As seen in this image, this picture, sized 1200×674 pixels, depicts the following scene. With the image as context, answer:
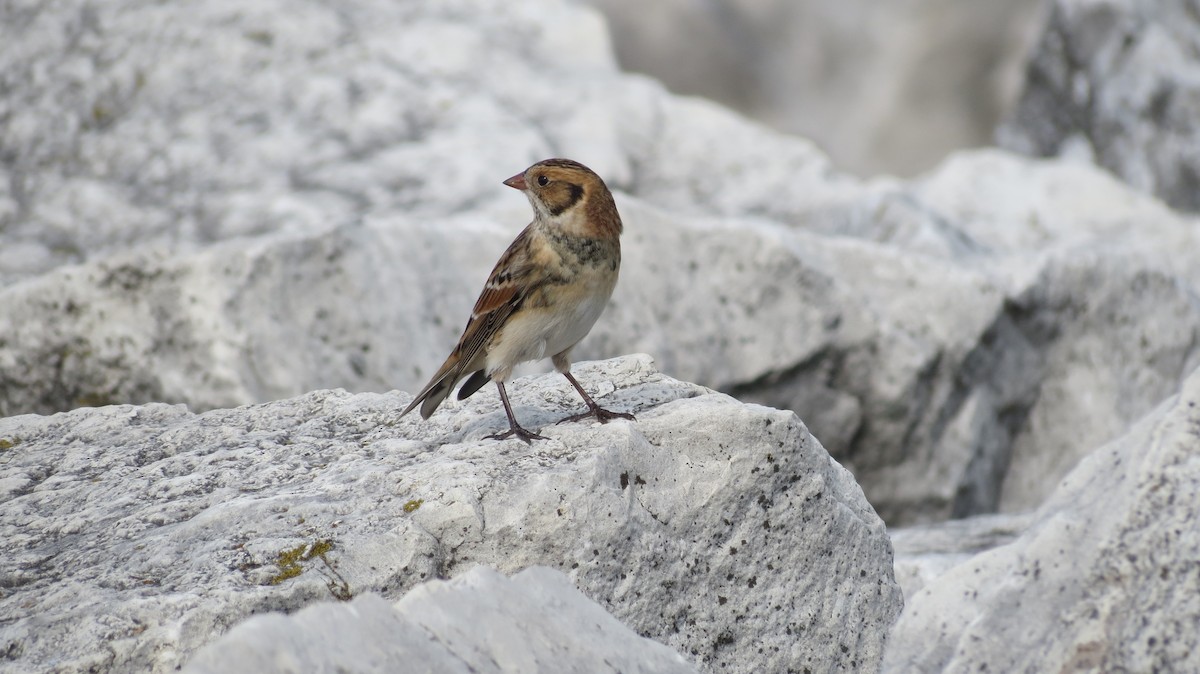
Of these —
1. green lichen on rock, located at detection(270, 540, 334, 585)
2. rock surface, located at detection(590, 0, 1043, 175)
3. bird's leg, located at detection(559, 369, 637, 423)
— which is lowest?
green lichen on rock, located at detection(270, 540, 334, 585)

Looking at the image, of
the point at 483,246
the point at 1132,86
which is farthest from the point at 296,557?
the point at 1132,86

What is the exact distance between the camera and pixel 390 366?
627cm

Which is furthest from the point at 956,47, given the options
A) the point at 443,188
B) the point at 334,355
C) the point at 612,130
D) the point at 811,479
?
the point at 811,479

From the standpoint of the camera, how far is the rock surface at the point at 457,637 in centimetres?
252

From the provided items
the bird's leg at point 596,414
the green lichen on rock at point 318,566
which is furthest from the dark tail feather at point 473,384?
the green lichen on rock at point 318,566

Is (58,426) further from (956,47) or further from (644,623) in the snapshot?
(956,47)

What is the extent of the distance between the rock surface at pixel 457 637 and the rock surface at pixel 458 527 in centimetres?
55

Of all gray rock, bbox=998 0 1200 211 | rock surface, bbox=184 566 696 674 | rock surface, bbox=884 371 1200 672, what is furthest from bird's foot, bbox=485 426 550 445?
gray rock, bbox=998 0 1200 211

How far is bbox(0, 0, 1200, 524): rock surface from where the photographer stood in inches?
245

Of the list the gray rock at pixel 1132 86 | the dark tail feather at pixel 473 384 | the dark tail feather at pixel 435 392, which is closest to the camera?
the dark tail feather at pixel 435 392

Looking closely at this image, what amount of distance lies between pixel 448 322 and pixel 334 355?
2.29 feet

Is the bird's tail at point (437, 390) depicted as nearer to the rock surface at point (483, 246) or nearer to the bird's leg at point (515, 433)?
the bird's leg at point (515, 433)

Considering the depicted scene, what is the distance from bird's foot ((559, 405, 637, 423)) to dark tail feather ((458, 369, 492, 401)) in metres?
0.64

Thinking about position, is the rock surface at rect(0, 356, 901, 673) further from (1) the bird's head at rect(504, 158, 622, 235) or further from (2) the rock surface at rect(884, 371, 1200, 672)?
(1) the bird's head at rect(504, 158, 622, 235)
